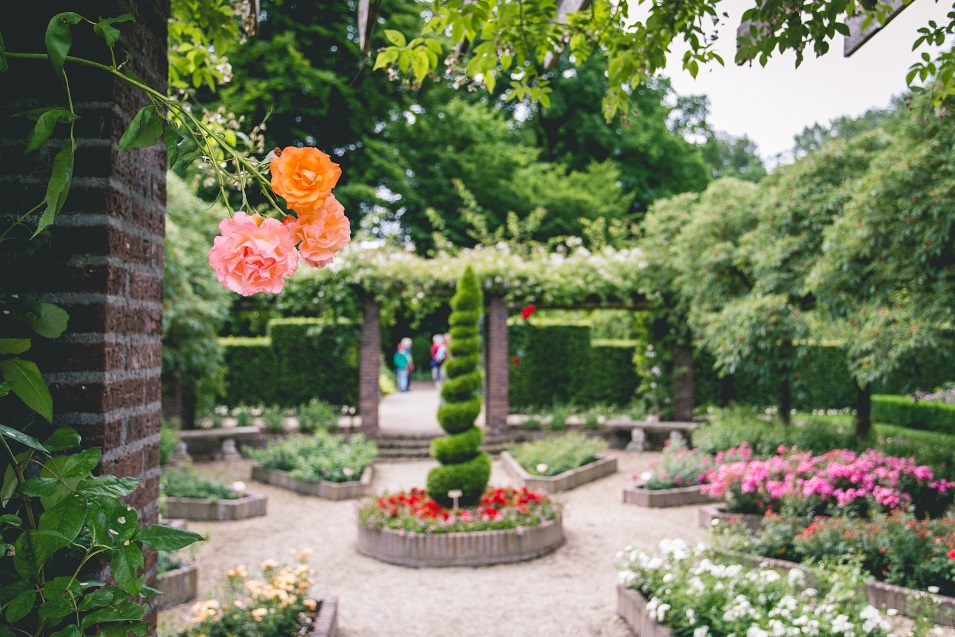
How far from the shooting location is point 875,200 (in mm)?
6859

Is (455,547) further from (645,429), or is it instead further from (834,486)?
(645,429)

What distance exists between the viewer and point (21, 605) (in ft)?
4.11

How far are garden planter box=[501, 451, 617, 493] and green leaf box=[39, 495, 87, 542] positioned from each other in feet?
27.0

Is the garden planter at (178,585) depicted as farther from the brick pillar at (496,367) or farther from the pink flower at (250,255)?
the brick pillar at (496,367)

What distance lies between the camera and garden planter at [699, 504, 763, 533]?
7.04m

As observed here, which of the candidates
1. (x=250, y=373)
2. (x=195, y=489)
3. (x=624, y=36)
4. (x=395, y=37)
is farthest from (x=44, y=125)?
(x=250, y=373)

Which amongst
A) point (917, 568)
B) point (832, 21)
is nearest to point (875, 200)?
point (917, 568)

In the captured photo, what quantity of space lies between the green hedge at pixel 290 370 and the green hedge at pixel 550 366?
3520 mm

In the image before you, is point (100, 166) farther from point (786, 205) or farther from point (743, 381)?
point (743, 381)

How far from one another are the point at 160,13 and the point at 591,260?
11.9 metres

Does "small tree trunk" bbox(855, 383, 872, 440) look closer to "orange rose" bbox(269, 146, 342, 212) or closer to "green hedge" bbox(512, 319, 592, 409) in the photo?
"green hedge" bbox(512, 319, 592, 409)

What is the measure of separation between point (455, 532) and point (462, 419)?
3.92 feet

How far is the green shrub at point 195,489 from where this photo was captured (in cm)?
858

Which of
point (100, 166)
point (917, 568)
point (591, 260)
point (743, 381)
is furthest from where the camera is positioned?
point (743, 381)
